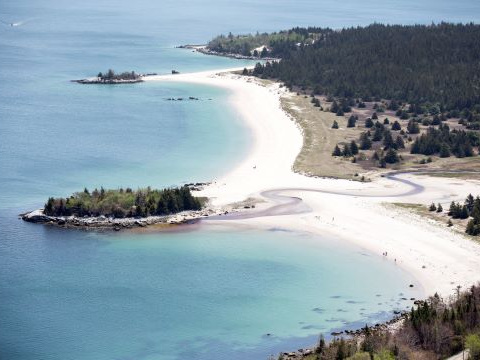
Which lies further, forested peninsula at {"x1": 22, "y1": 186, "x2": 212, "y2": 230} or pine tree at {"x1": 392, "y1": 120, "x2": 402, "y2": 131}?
pine tree at {"x1": 392, "y1": 120, "x2": 402, "y2": 131}

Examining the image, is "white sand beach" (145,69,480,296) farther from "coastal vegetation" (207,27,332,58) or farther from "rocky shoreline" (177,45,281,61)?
"coastal vegetation" (207,27,332,58)

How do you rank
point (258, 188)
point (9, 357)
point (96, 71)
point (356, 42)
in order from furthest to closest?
point (356, 42) < point (96, 71) < point (258, 188) < point (9, 357)

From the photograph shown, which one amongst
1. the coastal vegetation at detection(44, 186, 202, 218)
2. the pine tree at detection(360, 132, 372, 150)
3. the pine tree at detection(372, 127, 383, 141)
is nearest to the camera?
the coastal vegetation at detection(44, 186, 202, 218)

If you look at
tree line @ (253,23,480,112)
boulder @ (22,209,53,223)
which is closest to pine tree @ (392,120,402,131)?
tree line @ (253,23,480,112)

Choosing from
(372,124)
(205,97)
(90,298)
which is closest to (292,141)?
(372,124)

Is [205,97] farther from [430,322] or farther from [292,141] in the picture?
[430,322]

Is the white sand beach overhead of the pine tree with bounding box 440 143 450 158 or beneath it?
beneath

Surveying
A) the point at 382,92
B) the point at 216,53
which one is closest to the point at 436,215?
the point at 382,92
